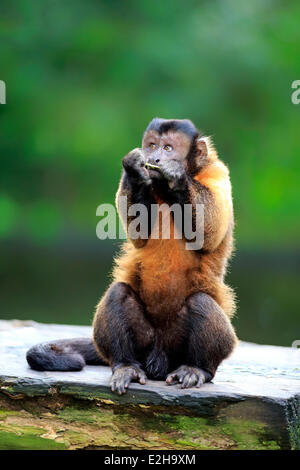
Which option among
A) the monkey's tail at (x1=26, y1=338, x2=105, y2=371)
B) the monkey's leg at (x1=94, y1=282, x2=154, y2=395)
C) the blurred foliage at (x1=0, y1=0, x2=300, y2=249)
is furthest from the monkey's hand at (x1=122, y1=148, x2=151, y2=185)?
the blurred foliage at (x1=0, y1=0, x2=300, y2=249)

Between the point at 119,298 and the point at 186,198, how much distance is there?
1.03 metres

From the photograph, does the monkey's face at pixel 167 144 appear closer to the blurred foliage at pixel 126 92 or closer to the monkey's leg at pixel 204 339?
the monkey's leg at pixel 204 339

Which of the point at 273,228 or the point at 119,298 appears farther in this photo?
the point at 273,228

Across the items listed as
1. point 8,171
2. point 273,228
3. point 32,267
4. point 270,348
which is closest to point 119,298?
point 270,348

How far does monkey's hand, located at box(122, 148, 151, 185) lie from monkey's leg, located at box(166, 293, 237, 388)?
104cm

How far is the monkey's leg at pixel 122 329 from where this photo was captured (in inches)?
241

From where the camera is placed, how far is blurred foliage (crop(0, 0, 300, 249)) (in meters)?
25.0

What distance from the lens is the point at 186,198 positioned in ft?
19.4

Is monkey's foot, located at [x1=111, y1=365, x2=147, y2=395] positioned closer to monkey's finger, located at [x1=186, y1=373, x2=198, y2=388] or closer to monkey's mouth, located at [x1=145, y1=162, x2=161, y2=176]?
monkey's finger, located at [x1=186, y1=373, x2=198, y2=388]

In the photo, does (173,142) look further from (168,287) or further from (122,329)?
(122,329)

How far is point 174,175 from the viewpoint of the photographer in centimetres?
585
